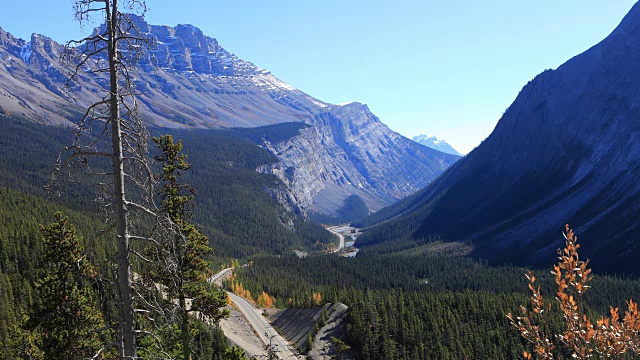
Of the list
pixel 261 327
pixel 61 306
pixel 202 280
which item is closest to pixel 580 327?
pixel 202 280

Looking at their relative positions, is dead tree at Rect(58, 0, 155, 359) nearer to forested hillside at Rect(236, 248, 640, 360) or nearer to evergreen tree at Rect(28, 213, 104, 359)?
evergreen tree at Rect(28, 213, 104, 359)

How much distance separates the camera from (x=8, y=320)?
6688 cm

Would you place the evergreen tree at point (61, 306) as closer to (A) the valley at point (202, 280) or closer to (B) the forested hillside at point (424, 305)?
(A) the valley at point (202, 280)

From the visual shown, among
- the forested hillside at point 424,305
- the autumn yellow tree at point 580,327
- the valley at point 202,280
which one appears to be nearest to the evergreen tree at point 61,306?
the valley at point 202,280

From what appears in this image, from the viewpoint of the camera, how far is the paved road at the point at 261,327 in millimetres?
65781

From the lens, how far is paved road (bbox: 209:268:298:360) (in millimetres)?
65781

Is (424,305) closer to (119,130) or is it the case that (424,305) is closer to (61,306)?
(61,306)

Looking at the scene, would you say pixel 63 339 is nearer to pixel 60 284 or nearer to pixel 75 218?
pixel 60 284

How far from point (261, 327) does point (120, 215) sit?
228 feet

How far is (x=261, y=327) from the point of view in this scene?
76.0 meters

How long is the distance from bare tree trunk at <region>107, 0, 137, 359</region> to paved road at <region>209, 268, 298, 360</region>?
52196 millimetres

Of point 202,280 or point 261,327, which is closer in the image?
point 202,280

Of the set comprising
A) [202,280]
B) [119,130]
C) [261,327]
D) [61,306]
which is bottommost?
[261,327]

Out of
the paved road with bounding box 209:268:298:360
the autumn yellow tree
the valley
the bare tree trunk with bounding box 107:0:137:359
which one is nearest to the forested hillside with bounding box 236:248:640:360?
the valley
